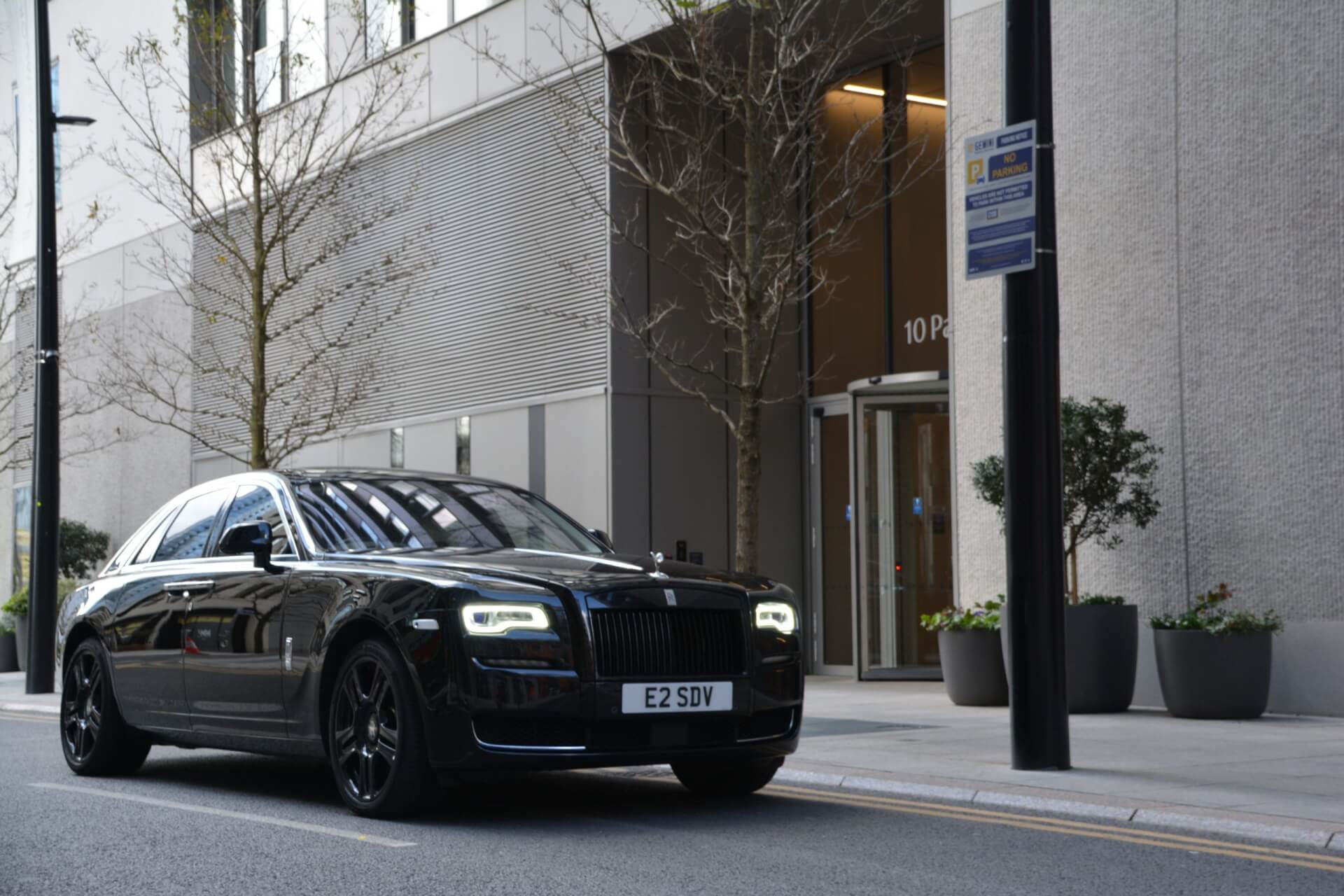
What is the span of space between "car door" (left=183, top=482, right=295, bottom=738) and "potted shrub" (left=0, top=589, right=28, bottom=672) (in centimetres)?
1776

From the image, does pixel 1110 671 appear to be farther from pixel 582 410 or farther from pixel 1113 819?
pixel 582 410

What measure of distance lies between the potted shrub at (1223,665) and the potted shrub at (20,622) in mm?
18403

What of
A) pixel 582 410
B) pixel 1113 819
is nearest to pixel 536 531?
pixel 1113 819

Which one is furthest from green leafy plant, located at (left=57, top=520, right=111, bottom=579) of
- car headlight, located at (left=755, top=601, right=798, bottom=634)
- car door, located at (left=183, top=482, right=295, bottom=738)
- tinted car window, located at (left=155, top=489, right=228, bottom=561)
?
car headlight, located at (left=755, top=601, right=798, bottom=634)

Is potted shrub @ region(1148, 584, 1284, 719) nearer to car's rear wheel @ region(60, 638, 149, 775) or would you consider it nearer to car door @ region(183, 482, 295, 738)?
car door @ region(183, 482, 295, 738)

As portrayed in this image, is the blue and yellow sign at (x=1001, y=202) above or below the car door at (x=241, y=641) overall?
above

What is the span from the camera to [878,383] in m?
17.1

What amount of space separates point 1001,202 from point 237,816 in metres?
5.07

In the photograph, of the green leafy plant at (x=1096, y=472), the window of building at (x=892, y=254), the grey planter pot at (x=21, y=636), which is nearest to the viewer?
the green leafy plant at (x=1096, y=472)

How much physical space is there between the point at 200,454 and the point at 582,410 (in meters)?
10.3

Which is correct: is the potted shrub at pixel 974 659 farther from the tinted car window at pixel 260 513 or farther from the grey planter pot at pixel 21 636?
the grey planter pot at pixel 21 636

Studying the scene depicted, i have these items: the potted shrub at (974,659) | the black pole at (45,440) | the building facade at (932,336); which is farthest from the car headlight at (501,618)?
the black pole at (45,440)

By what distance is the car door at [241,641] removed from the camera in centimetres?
826

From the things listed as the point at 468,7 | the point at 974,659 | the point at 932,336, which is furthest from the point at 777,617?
the point at 468,7
